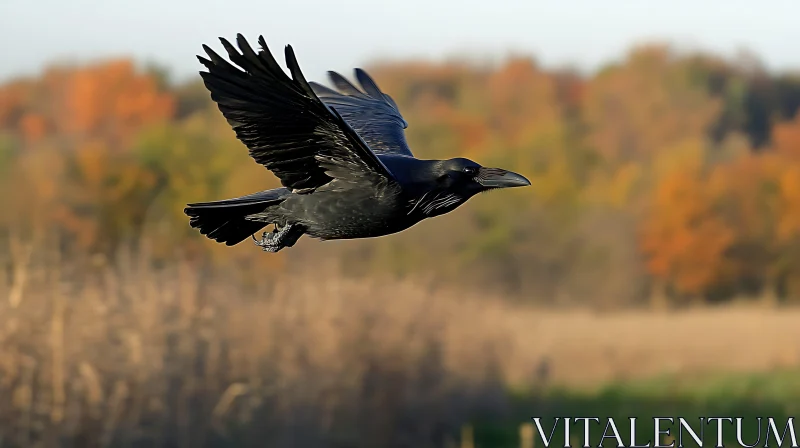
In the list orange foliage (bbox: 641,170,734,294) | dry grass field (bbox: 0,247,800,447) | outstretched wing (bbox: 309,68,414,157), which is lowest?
dry grass field (bbox: 0,247,800,447)

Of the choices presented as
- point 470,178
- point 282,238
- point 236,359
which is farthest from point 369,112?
point 236,359

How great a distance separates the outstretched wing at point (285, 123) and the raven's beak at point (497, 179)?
34 centimetres

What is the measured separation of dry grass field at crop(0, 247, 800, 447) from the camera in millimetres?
8500

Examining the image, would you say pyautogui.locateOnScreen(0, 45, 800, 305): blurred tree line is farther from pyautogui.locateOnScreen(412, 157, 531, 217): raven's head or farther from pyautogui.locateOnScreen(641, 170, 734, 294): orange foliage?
pyautogui.locateOnScreen(412, 157, 531, 217): raven's head

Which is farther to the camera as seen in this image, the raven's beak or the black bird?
the raven's beak

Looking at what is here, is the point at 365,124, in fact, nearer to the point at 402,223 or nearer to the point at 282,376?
the point at 402,223

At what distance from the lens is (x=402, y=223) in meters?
4.09

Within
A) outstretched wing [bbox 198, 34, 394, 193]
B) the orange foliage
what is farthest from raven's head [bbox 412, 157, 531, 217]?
the orange foliage

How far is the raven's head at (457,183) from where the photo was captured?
4.12 metres

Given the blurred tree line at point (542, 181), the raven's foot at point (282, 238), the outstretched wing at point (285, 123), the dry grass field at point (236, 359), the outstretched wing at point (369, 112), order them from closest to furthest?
the outstretched wing at point (285, 123), the raven's foot at point (282, 238), the outstretched wing at point (369, 112), the dry grass field at point (236, 359), the blurred tree line at point (542, 181)

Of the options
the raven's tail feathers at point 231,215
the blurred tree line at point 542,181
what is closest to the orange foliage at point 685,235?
the blurred tree line at point 542,181

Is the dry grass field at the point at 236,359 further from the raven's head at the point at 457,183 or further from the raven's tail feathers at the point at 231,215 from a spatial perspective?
the raven's head at the point at 457,183

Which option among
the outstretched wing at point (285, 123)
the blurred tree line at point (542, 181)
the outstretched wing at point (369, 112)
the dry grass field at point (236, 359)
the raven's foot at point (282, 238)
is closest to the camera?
the outstretched wing at point (285, 123)

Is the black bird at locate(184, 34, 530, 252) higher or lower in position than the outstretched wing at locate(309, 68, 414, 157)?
lower
